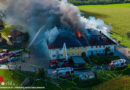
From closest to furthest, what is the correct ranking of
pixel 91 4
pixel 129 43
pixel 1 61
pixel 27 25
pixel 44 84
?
pixel 44 84, pixel 1 61, pixel 129 43, pixel 27 25, pixel 91 4

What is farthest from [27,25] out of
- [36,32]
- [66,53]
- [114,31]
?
[114,31]

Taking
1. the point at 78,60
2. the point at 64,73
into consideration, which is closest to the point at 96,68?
the point at 78,60

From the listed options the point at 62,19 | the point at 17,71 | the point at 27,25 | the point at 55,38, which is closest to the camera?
the point at 17,71

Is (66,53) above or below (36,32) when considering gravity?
below

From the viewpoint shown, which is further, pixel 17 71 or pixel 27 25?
pixel 27 25

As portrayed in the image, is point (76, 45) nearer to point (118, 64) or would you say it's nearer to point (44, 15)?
point (118, 64)

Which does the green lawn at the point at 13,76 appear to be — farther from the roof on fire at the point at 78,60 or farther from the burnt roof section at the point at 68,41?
the roof on fire at the point at 78,60

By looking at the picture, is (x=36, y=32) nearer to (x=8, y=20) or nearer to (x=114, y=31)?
(x=8, y=20)
